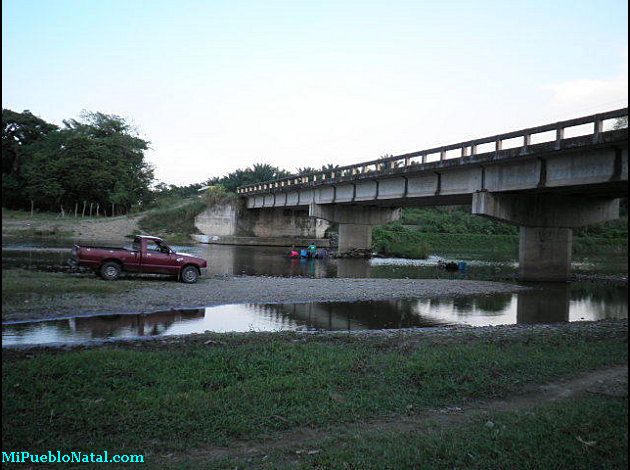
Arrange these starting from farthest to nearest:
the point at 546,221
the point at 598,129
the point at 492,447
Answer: the point at 546,221, the point at 598,129, the point at 492,447

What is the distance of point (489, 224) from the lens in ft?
273

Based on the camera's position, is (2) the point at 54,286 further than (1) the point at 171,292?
No

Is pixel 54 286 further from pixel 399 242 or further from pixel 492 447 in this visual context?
pixel 399 242

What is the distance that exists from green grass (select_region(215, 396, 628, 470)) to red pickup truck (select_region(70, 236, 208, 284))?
16843mm

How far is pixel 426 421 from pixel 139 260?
671 inches

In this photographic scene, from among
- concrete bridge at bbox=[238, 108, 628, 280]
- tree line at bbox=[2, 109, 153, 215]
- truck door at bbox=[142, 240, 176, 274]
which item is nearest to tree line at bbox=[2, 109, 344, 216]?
tree line at bbox=[2, 109, 153, 215]

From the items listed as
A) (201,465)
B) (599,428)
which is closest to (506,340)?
(599,428)

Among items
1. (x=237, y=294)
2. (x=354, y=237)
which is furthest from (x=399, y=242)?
(x=237, y=294)

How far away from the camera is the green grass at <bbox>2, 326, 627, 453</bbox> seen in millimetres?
6066

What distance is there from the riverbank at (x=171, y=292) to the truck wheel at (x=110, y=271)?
46 cm

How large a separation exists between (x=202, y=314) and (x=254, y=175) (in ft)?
306

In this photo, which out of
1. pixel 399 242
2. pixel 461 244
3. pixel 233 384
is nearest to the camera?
pixel 233 384

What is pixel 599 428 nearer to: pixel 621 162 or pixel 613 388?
pixel 613 388

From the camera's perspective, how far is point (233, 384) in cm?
777
